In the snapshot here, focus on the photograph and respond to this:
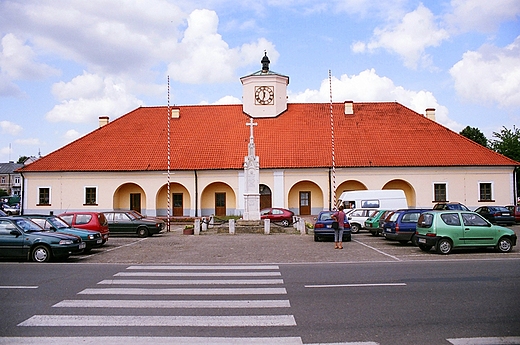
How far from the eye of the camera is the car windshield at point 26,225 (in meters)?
16.1

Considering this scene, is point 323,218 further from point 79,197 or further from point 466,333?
point 79,197

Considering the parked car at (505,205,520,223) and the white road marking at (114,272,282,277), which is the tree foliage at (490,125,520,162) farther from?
the white road marking at (114,272,282,277)

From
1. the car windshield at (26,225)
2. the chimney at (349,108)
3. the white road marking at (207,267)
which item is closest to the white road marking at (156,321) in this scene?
the white road marking at (207,267)

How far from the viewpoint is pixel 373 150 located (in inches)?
1529

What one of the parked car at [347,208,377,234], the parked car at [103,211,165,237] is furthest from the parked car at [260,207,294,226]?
the parked car at [103,211,165,237]

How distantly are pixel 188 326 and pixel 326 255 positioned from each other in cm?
1000

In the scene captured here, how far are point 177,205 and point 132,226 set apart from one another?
14391 millimetres

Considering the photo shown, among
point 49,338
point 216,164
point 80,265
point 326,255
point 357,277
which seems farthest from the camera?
point 216,164

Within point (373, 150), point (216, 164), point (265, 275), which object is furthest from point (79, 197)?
point (265, 275)

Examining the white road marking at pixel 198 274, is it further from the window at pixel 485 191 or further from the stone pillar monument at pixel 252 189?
the window at pixel 485 191

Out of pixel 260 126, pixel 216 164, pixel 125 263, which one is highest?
pixel 260 126

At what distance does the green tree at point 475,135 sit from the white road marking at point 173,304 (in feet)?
194

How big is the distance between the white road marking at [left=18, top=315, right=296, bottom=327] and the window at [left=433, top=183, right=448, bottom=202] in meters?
32.6

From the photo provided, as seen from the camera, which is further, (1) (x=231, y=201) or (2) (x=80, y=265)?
(1) (x=231, y=201)
